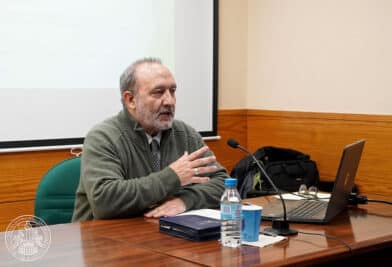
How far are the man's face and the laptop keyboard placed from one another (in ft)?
2.16

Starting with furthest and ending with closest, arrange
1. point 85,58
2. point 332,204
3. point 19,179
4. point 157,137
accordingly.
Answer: point 85,58 → point 19,179 → point 157,137 → point 332,204

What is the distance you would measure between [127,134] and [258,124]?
1852 millimetres

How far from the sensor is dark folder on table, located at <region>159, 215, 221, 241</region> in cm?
194

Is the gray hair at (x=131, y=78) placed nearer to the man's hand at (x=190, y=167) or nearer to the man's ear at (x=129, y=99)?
the man's ear at (x=129, y=99)

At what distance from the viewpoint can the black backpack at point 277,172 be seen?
3594 millimetres

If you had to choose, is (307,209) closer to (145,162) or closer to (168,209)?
(168,209)

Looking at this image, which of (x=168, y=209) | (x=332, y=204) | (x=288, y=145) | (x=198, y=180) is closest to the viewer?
(x=332, y=204)

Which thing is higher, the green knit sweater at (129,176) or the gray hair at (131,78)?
the gray hair at (131,78)

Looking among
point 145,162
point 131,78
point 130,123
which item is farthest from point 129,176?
point 131,78

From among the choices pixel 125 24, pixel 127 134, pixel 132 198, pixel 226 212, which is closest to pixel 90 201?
pixel 132 198

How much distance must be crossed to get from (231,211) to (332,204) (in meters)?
0.51

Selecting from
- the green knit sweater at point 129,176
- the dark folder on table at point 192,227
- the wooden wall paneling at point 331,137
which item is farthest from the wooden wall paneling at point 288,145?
the dark folder on table at point 192,227

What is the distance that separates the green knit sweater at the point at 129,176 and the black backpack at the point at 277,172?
0.89m

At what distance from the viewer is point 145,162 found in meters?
2.60
